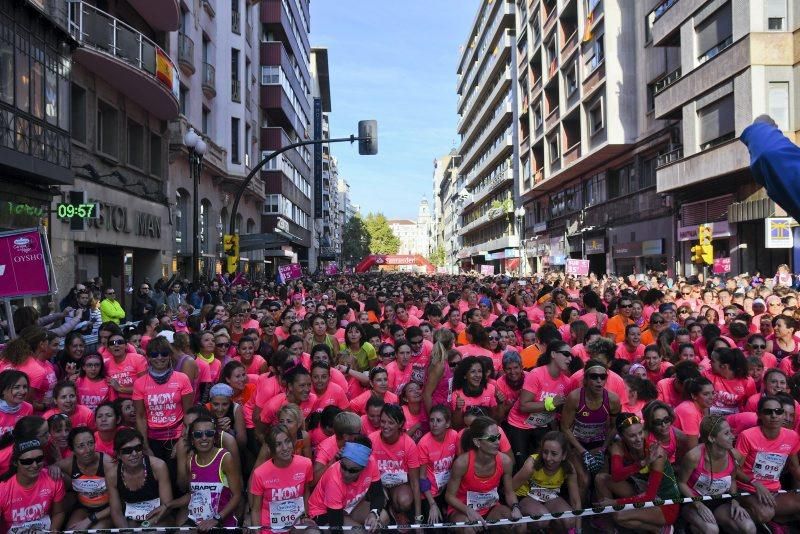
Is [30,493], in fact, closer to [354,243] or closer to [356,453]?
[356,453]

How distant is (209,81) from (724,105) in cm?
1964

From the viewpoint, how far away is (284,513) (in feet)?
16.1

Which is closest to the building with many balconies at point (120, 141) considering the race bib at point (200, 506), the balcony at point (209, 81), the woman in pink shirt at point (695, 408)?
the balcony at point (209, 81)

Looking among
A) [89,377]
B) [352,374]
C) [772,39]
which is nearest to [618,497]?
[352,374]

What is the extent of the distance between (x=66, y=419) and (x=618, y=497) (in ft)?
15.6

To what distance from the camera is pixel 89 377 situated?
661 cm

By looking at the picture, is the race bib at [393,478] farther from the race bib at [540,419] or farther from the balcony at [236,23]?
the balcony at [236,23]

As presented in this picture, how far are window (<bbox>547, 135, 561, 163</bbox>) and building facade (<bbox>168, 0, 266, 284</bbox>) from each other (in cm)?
1844

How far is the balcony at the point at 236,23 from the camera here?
2939 centimetres

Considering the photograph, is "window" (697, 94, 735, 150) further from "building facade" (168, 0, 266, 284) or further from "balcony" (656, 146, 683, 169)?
"building facade" (168, 0, 266, 284)

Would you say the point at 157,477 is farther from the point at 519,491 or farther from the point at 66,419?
the point at 519,491

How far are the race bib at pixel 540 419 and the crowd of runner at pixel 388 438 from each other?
0.04 feet

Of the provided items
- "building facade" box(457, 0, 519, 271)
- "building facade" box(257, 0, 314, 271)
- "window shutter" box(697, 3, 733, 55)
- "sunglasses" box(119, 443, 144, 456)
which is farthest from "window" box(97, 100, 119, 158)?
"building facade" box(457, 0, 519, 271)

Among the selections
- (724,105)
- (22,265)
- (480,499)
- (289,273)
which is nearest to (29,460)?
(480,499)
